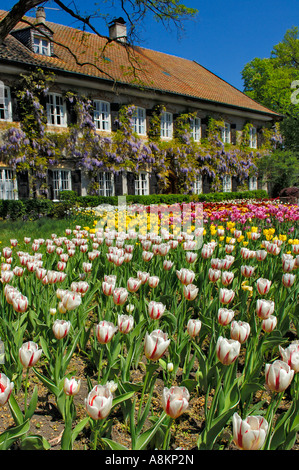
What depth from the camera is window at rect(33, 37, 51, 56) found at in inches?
617

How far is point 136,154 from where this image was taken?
18.1m

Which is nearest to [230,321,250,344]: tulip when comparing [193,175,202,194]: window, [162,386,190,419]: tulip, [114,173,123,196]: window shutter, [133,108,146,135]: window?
[162,386,190,419]: tulip

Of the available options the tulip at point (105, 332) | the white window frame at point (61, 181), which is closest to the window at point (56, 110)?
the white window frame at point (61, 181)

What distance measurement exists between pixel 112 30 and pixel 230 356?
2409 cm

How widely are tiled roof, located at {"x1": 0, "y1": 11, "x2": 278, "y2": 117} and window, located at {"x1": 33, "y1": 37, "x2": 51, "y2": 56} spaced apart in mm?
376

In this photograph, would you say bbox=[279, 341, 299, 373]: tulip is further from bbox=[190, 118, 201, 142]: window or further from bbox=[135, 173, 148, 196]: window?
bbox=[190, 118, 201, 142]: window

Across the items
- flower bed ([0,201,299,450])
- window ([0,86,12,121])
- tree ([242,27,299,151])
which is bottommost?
flower bed ([0,201,299,450])

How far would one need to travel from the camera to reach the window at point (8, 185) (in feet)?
46.3

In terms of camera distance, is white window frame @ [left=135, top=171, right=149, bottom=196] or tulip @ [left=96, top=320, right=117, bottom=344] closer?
tulip @ [left=96, top=320, right=117, bottom=344]

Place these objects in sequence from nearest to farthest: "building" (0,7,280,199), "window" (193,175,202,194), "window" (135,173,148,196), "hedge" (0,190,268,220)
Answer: "hedge" (0,190,268,220) < "building" (0,7,280,199) < "window" (135,173,148,196) < "window" (193,175,202,194)

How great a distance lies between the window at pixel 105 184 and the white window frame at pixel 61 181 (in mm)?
1707

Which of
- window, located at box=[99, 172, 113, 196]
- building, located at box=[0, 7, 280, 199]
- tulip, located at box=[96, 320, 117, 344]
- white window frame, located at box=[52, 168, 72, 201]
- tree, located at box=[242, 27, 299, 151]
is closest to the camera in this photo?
tulip, located at box=[96, 320, 117, 344]

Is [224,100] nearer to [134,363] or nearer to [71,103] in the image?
[71,103]

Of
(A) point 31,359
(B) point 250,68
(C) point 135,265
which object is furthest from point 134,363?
(B) point 250,68
